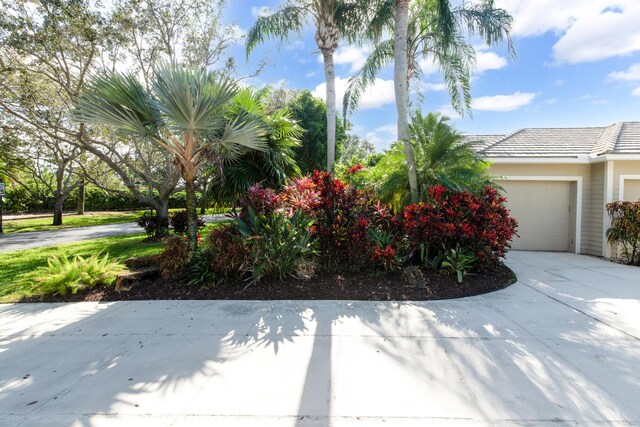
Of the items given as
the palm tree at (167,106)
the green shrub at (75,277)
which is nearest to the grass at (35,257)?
the green shrub at (75,277)

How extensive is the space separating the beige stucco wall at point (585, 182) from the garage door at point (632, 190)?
1.77ft

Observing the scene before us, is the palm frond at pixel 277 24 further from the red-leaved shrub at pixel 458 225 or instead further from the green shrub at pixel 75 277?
the green shrub at pixel 75 277

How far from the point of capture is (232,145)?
574 centimetres

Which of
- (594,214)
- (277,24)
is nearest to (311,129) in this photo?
(277,24)

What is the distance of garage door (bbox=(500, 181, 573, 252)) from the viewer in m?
8.73

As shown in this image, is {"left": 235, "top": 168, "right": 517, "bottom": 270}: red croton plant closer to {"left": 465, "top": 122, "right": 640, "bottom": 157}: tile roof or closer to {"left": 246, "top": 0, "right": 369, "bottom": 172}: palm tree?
{"left": 465, "top": 122, "right": 640, "bottom": 157}: tile roof

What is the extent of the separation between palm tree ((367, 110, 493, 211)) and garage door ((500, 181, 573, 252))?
307 centimetres

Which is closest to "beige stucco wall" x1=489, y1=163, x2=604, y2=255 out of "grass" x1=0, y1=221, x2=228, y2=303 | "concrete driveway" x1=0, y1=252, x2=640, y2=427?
"concrete driveway" x1=0, y1=252, x2=640, y2=427

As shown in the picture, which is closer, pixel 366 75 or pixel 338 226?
pixel 338 226

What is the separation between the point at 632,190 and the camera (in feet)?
25.9

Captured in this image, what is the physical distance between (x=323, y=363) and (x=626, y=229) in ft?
27.2

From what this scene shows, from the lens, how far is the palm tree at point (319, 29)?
8.59 m

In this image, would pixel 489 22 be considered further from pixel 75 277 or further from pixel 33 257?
pixel 33 257

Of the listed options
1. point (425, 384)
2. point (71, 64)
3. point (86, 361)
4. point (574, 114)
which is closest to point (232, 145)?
point (86, 361)
